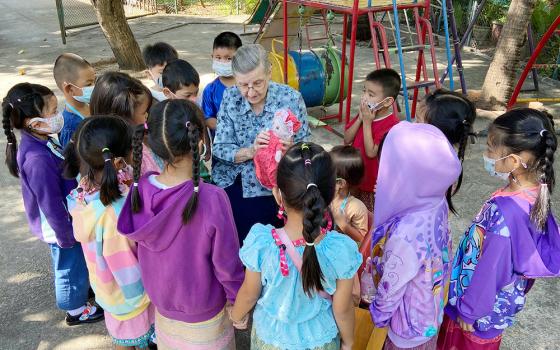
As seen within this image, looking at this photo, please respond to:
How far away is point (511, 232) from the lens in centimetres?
169

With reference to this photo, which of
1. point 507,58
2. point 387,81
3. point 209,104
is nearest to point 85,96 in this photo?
point 209,104

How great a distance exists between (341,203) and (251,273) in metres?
0.94

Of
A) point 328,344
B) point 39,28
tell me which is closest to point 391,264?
point 328,344

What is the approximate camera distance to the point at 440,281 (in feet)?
5.98

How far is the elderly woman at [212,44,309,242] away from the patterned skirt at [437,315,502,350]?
3.78 ft

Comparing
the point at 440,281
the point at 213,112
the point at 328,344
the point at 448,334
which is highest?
the point at 213,112

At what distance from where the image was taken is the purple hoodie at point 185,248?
1.68 meters

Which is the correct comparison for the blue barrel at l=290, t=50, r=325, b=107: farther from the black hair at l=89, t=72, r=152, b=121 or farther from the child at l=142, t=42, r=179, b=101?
the black hair at l=89, t=72, r=152, b=121

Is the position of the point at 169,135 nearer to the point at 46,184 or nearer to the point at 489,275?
the point at 46,184

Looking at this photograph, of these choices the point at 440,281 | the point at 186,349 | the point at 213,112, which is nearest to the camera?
the point at 440,281

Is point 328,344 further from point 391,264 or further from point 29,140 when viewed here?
point 29,140

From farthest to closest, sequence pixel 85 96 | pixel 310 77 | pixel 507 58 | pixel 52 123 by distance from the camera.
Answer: pixel 507 58 < pixel 310 77 < pixel 85 96 < pixel 52 123

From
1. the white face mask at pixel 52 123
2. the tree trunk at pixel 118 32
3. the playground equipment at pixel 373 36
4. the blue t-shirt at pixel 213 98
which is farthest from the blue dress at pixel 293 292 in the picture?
the tree trunk at pixel 118 32

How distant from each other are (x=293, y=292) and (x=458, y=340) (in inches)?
38.7
